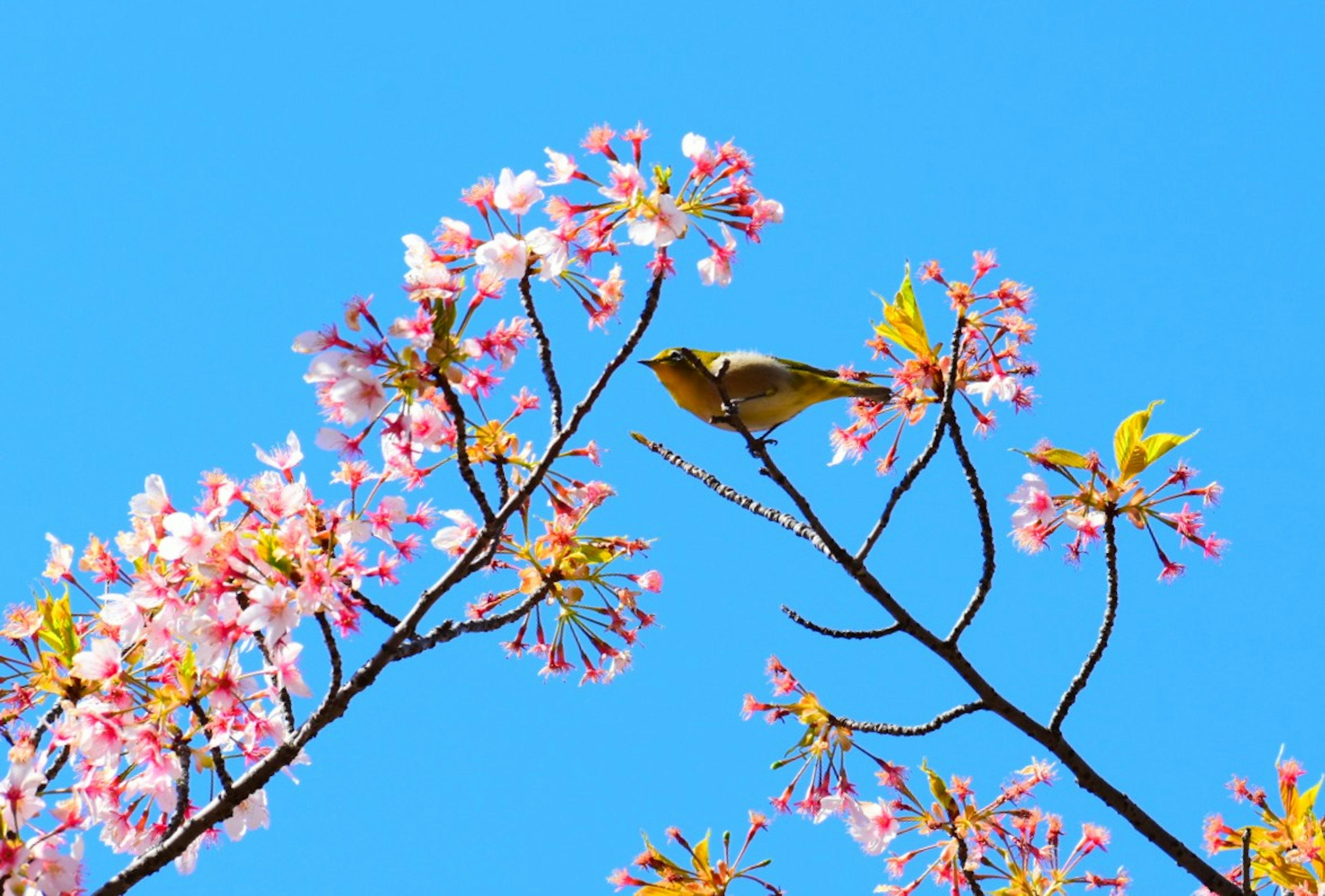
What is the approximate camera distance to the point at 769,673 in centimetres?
593

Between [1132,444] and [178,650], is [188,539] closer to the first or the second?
[178,650]

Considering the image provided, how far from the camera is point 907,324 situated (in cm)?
562

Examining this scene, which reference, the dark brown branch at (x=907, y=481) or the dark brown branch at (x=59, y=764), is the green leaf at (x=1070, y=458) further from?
the dark brown branch at (x=59, y=764)

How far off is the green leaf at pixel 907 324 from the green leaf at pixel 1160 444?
977 millimetres

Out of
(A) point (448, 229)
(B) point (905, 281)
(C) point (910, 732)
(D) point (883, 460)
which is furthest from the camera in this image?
(D) point (883, 460)

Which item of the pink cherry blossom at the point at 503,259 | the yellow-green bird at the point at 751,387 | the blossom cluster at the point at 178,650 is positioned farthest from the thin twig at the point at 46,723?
the yellow-green bird at the point at 751,387

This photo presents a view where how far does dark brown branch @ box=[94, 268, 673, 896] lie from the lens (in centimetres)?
459

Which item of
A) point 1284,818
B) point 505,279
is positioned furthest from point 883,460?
point 1284,818

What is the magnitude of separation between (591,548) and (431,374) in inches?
56.1

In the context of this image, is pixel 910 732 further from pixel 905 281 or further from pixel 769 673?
pixel 905 281

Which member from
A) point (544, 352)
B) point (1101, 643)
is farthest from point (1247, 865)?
point (544, 352)

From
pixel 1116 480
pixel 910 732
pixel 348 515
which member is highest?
pixel 348 515

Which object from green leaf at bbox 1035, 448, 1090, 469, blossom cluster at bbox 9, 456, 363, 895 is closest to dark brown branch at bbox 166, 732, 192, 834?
blossom cluster at bbox 9, 456, 363, 895

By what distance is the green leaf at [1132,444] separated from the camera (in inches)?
212
